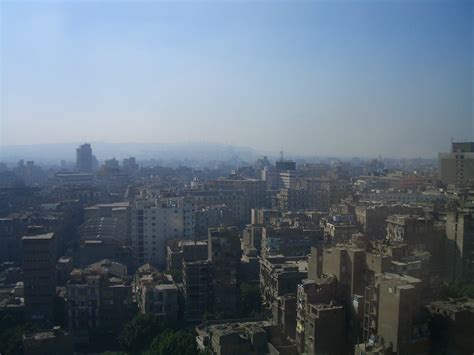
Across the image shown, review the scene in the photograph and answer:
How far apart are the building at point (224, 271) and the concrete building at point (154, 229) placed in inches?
167

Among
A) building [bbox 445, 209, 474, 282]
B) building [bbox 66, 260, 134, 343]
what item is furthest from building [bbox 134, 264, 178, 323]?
building [bbox 445, 209, 474, 282]

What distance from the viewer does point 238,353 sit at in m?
6.34

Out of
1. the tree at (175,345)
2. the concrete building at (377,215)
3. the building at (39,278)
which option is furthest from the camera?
the concrete building at (377,215)

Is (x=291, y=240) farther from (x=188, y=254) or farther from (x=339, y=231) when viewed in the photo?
(x=188, y=254)

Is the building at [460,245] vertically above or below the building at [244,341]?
above

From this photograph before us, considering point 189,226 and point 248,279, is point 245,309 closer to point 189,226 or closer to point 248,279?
point 248,279

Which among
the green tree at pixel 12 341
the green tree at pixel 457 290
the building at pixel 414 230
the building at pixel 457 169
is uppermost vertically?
the building at pixel 457 169

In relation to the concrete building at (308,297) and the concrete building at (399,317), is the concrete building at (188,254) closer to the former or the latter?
the concrete building at (308,297)

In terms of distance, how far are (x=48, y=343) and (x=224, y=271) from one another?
2.94 metres

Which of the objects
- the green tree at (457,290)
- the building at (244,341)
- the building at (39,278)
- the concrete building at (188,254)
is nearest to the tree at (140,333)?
the building at (244,341)

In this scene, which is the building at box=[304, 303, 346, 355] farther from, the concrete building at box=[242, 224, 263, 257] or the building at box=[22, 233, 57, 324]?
the concrete building at box=[242, 224, 263, 257]

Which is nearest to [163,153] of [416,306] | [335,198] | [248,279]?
[335,198]

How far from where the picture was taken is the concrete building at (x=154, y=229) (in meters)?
12.5

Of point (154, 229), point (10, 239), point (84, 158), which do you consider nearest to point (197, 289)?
point (154, 229)
